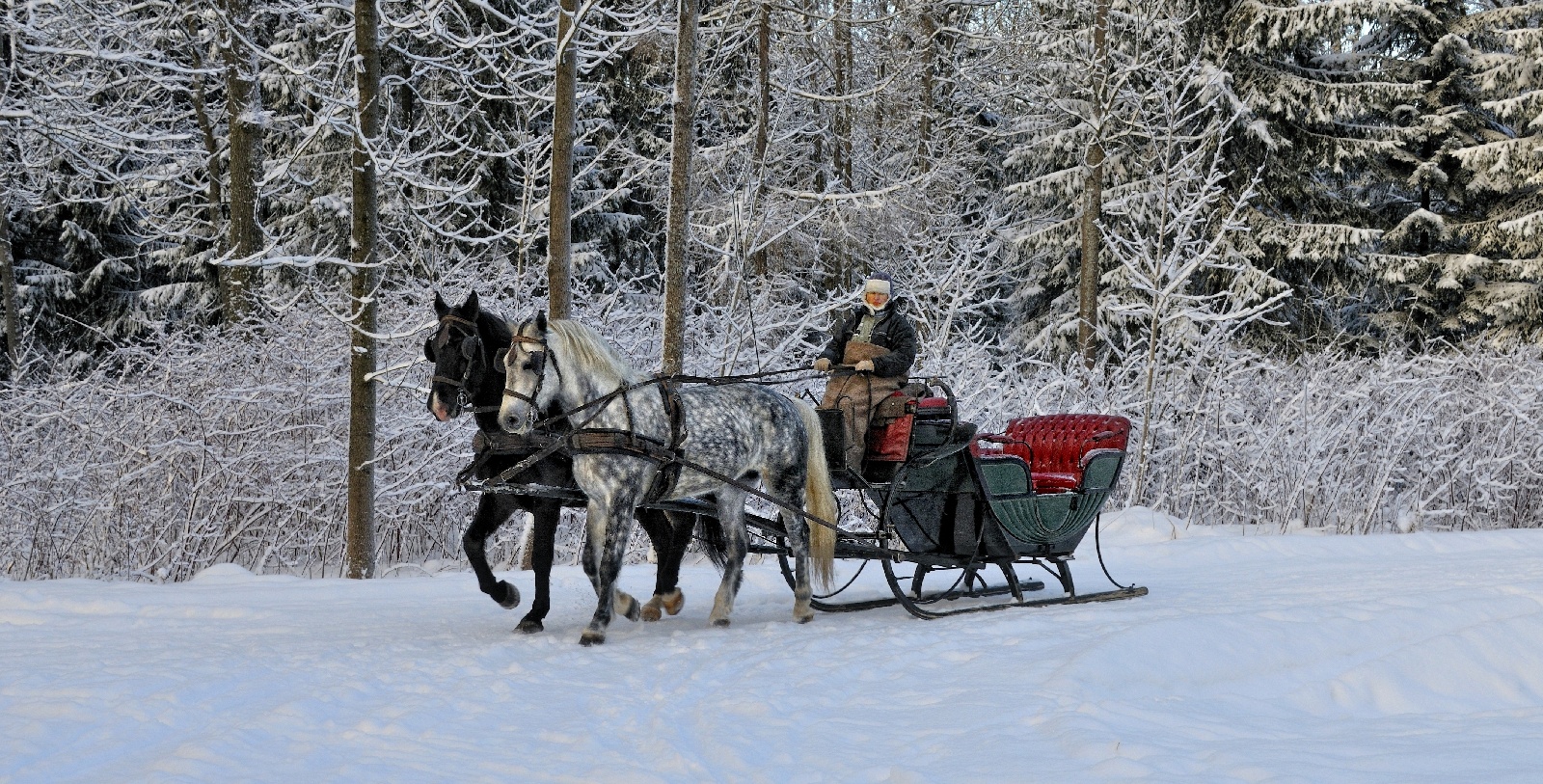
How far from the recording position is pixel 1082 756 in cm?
414

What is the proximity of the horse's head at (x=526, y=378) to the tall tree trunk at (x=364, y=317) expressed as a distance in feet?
13.5

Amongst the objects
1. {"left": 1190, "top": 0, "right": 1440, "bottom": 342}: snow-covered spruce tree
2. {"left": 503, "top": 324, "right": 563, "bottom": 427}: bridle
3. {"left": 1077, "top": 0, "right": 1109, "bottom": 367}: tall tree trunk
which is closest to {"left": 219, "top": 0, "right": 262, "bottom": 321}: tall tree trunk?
{"left": 503, "top": 324, "right": 563, "bottom": 427}: bridle

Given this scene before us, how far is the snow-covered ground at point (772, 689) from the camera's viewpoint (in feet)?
13.4

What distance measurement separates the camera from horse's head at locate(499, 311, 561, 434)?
21.3 ft

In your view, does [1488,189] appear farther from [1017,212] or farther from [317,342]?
[317,342]

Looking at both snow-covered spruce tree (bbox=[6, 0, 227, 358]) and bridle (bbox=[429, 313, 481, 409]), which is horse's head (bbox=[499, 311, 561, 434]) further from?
snow-covered spruce tree (bbox=[6, 0, 227, 358])

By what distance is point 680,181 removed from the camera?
1088 centimetres

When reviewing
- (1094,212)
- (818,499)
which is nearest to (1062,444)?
(818,499)

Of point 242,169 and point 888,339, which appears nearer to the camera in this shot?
point 888,339

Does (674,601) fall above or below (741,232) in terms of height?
below

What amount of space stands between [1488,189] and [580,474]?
81.5ft

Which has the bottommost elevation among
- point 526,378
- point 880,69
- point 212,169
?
point 526,378

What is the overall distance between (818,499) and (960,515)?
1.06 metres

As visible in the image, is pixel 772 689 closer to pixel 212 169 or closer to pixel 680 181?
pixel 680 181
